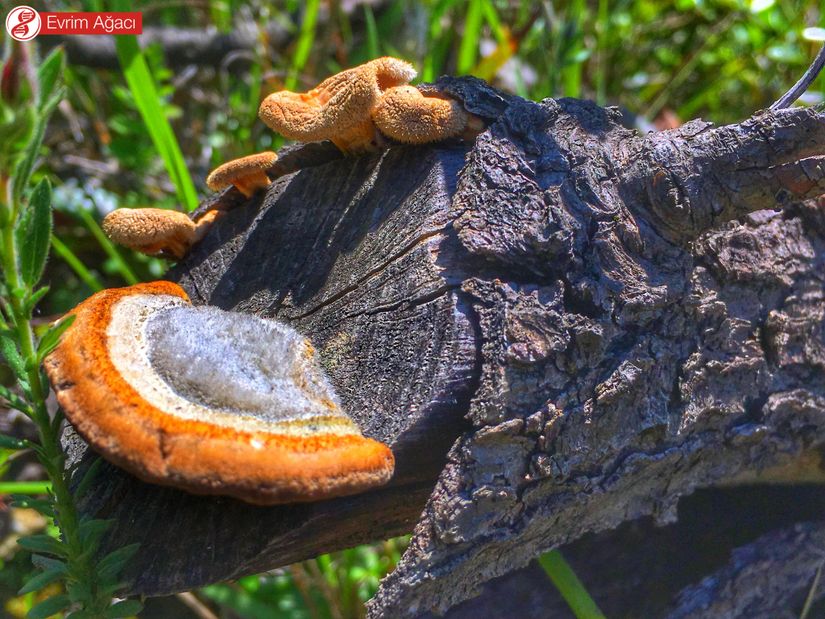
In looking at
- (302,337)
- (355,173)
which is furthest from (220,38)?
(302,337)

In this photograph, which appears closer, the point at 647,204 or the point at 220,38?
the point at 647,204

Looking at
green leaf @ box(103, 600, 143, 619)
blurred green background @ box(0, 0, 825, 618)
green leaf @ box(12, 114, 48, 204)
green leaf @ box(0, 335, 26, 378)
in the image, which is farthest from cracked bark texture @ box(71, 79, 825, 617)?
blurred green background @ box(0, 0, 825, 618)

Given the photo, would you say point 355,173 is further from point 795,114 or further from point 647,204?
point 795,114

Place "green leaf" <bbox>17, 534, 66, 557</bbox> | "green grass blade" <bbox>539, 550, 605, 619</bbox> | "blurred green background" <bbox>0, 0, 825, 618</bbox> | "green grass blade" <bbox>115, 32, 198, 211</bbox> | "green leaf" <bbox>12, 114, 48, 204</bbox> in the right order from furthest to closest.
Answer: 1. "blurred green background" <bbox>0, 0, 825, 618</bbox>
2. "green grass blade" <bbox>115, 32, 198, 211</bbox>
3. "green grass blade" <bbox>539, 550, 605, 619</bbox>
4. "green leaf" <bbox>17, 534, 66, 557</bbox>
5. "green leaf" <bbox>12, 114, 48, 204</bbox>

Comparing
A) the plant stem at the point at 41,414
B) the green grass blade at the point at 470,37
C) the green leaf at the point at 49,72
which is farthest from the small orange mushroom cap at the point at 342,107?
the green grass blade at the point at 470,37

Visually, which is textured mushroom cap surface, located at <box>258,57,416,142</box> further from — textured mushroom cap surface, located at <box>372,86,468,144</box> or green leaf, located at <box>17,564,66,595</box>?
green leaf, located at <box>17,564,66,595</box>

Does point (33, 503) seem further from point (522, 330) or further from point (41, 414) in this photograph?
point (522, 330)

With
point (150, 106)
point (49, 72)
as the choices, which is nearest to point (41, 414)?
point (49, 72)
